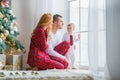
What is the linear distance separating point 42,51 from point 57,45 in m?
0.30

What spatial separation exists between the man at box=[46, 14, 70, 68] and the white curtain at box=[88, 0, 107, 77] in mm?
576

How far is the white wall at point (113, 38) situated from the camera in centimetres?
212

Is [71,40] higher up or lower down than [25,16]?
lower down

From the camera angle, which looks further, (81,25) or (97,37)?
(81,25)

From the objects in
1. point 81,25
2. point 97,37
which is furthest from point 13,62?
point 97,37

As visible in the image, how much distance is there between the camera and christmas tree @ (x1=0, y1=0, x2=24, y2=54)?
330 centimetres

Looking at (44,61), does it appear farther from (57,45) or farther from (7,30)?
(7,30)

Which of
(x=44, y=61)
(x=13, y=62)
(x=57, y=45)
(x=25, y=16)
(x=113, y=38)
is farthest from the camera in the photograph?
(x=25, y=16)

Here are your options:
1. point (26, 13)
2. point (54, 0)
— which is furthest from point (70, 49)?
point (26, 13)

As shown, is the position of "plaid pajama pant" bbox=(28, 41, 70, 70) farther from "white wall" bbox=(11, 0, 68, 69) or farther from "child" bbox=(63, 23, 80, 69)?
"white wall" bbox=(11, 0, 68, 69)

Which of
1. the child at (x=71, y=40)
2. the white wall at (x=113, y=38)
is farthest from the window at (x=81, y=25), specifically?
the white wall at (x=113, y=38)

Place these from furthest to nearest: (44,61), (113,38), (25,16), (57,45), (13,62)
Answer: (25,16) → (13,62) → (57,45) → (44,61) → (113,38)

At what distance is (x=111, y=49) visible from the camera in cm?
217

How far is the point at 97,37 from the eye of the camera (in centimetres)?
225
